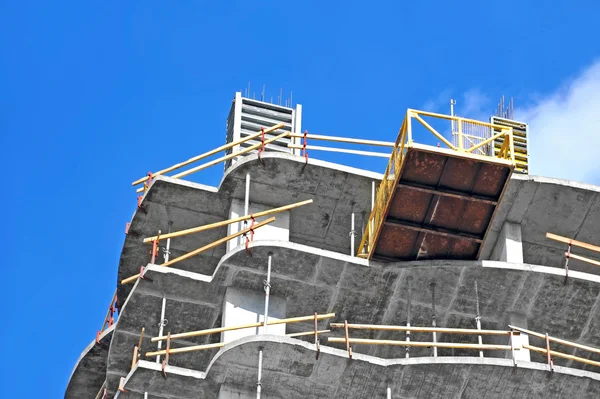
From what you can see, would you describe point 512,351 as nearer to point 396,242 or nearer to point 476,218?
point 476,218

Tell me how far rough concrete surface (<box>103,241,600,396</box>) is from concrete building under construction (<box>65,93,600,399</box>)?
39 millimetres

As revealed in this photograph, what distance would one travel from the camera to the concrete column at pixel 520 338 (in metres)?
35.7

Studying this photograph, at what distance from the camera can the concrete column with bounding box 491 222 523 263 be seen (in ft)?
122

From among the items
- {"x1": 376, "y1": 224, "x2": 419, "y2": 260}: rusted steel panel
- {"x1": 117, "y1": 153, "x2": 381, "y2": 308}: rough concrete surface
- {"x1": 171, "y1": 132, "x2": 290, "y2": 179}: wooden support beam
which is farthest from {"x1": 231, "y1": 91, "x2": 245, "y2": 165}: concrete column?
{"x1": 376, "y1": 224, "x2": 419, "y2": 260}: rusted steel panel

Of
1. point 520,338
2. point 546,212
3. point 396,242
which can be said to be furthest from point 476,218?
point 520,338

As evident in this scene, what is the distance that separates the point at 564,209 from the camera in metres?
37.6

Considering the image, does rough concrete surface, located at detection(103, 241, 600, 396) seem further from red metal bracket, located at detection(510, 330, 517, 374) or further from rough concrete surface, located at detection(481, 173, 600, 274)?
rough concrete surface, located at detection(481, 173, 600, 274)

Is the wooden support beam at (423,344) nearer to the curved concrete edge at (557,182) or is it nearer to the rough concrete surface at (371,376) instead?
the rough concrete surface at (371,376)

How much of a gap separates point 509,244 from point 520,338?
96.9 inches

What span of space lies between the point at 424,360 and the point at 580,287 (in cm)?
394

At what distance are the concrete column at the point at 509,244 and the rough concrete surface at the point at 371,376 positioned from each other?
10.9 feet

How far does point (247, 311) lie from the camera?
3631 cm

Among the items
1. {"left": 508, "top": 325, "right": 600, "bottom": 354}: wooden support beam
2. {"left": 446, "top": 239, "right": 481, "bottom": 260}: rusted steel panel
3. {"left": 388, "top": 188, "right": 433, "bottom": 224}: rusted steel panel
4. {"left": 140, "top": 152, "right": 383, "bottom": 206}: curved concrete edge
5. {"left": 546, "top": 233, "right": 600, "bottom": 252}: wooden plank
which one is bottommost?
{"left": 508, "top": 325, "right": 600, "bottom": 354}: wooden support beam

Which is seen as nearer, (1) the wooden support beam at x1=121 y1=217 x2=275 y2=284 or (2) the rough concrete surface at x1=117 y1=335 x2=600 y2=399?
(2) the rough concrete surface at x1=117 y1=335 x2=600 y2=399
